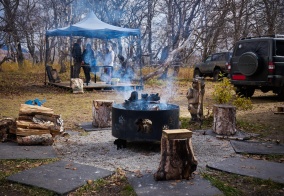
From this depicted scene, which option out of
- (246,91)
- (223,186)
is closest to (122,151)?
(223,186)

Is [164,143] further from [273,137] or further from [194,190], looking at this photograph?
[273,137]

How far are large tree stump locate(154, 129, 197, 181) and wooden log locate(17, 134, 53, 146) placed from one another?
7.16 feet

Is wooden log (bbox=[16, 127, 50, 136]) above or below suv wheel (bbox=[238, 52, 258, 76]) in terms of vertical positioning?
below

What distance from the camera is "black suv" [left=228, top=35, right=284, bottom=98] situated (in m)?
9.57

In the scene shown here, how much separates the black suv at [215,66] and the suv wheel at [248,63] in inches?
309

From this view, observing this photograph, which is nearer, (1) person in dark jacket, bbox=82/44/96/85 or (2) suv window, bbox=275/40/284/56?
(2) suv window, bbox=275/40/284/56

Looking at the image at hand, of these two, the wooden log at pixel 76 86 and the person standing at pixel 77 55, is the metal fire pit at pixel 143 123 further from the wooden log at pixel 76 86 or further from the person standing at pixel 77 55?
the person standing at pixel 77 55

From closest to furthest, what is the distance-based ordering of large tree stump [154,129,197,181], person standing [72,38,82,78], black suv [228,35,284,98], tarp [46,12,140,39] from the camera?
1. large tree stump [154,129,197,181]
2. black suv [228,35,284,98]
3. tarp [46,12,140,39]
4. person standing [72,38,82,78]

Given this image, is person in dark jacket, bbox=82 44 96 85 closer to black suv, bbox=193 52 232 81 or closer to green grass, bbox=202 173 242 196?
black suv, bbox=193 52 232 81

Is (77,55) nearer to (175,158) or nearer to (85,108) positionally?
(85,108)

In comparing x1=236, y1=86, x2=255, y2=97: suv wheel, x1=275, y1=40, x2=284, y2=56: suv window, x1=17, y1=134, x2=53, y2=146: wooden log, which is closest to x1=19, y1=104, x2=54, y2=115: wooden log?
x1=17, y1=134, x2=53, y2=146: wooden log

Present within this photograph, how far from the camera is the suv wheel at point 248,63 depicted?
9609mm

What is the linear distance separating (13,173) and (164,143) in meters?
1.85

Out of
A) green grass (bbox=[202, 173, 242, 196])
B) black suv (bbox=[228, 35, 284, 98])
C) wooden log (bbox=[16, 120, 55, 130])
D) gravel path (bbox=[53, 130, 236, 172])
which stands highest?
black suv (bbox=[228, 35, 284, 98])
